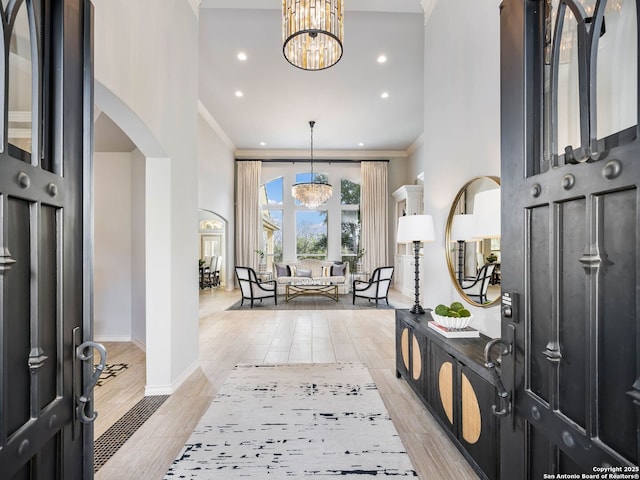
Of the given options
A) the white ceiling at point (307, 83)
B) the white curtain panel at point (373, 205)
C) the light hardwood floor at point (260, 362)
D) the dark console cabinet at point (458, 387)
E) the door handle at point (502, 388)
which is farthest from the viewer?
the white curtain panel at point (373, 205)

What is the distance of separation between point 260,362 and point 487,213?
2.70m

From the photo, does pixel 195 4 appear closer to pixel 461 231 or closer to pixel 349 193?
pixel 461 231

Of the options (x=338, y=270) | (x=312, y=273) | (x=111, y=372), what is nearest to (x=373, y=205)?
(x=338, y=270)

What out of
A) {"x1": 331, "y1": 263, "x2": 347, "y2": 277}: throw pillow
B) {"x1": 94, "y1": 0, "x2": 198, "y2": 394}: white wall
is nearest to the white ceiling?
{"x1": 94, "y1": 0, "x2": 198, "y2": 394}: white wall

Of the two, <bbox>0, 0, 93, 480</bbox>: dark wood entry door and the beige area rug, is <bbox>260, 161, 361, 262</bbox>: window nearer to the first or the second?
the beige area rug

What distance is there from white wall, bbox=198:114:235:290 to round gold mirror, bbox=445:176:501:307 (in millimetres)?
5462

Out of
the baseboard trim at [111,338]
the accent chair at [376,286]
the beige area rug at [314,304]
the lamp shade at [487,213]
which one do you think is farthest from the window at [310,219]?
the lamp shade at [487,213]

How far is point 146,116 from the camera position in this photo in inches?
92.4

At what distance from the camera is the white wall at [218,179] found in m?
6.77

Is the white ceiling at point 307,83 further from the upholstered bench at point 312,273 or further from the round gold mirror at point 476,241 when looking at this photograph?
the upholstered bench at point 312,273

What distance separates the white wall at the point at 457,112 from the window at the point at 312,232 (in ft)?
20.6

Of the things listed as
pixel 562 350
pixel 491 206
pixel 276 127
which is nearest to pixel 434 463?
pixel 562 350

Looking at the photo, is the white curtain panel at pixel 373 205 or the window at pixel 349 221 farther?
the window at pixel 349 221

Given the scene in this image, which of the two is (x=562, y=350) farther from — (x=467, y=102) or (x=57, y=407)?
(x=467, y=102)
